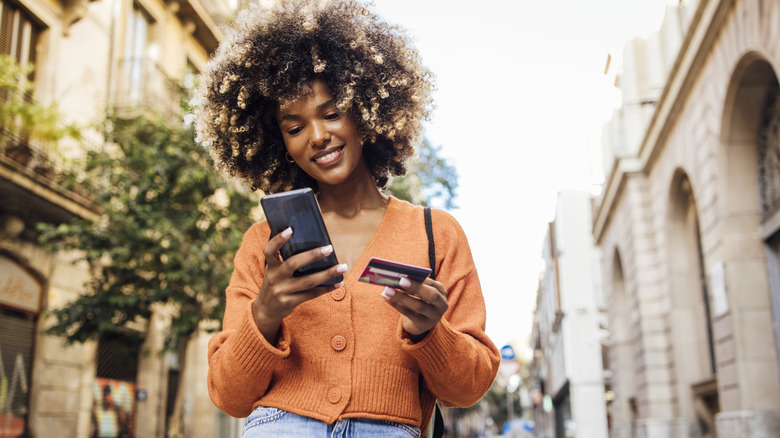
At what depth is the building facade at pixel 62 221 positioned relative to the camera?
11.7m

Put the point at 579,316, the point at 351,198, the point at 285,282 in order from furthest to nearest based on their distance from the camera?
the point at 579,316, the point at 351,198, the point at 285,282

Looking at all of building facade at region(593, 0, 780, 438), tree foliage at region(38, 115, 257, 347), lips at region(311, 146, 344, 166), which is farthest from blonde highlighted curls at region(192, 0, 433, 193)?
tree foliage at region(38, 115, 257, 347)

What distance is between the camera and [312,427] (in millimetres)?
2002

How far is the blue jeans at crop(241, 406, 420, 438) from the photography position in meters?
1.99

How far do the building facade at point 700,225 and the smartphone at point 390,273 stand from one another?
6841mm

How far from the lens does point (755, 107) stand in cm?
888

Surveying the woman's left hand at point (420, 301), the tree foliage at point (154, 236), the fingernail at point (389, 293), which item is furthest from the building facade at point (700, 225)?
the tree foliage at point (154, 236)

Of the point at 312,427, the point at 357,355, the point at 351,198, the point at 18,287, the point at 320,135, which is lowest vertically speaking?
the point at 312,427

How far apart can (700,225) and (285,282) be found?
33.7ft

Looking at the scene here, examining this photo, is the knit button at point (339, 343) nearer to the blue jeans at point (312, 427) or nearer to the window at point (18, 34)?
the blue jeans at point (312, 427)

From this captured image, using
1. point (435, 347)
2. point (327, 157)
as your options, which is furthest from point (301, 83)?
point (435, 347)

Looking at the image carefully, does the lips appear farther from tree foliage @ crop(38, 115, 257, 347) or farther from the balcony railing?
the balcony railing

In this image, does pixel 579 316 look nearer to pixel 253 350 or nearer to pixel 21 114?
pixel 21 114

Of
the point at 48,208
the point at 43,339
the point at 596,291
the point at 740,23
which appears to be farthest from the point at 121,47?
the point at 596,291
